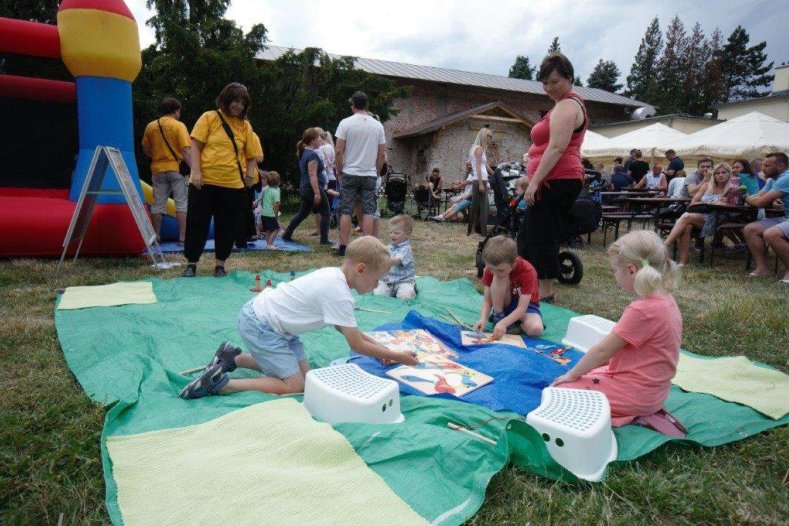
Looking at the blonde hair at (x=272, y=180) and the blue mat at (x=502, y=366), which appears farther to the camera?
the blonde hair at (x=272, y=180)

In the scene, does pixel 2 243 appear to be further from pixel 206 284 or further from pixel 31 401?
pixel 31 401

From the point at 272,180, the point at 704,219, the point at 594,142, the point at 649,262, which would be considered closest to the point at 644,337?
the point at 649,262

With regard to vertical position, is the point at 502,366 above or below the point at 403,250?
below

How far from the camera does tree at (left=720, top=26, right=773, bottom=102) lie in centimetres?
5069

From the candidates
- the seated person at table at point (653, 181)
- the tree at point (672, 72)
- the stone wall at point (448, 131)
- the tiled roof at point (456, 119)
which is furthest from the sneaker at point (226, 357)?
the tree at point (672, 72)

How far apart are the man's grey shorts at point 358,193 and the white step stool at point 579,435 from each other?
15.3 ft

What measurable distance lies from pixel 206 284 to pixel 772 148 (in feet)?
46.1

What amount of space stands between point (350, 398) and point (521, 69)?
64.0m

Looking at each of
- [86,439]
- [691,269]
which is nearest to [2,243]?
[86,439]

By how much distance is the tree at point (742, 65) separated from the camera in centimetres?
5069

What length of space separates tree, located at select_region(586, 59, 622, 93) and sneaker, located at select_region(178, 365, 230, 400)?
214 feet

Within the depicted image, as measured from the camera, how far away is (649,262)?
2207 millimetres

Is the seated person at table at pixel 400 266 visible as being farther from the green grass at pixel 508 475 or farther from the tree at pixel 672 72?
the tree at pixel 672 72

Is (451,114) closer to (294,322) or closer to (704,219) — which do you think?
(704,219)
